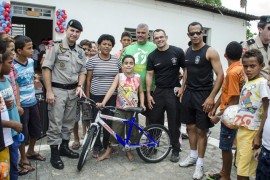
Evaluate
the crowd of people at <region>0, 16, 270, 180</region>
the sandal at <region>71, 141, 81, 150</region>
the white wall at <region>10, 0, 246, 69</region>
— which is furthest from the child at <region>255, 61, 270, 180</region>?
the white wall at <region>10, 0, 246, 69</region>

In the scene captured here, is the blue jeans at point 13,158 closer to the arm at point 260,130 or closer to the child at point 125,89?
the child at point 125,89

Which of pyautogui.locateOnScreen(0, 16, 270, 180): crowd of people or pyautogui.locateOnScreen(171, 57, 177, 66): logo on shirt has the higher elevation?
pyautogui.locateOnScreen(171, 57, 177, 66): logo on shirt

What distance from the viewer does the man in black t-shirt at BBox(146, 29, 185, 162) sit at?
13.3 ft

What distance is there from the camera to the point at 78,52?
3.97 m

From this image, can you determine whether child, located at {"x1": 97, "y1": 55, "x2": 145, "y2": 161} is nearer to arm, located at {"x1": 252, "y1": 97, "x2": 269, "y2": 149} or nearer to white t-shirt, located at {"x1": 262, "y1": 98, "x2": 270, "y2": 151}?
arm, located at {"x1": 252, "y1": 97, "x2": 269, "y2": 149}

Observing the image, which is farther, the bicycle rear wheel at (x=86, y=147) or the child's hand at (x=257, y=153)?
the bicycle rear wheel at (x=86, y=147)

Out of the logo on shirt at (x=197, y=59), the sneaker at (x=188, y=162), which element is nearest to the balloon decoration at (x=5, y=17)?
the logo on shirt at (x=197, y=59)

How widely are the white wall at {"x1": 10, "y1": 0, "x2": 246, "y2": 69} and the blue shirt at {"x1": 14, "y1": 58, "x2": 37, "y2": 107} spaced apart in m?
5.67

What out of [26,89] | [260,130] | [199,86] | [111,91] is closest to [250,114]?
[260,130]

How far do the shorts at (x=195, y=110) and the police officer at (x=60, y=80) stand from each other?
60.3 inches

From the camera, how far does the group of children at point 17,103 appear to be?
2506 mm

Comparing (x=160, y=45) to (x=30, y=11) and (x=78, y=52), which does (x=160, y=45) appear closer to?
(x=78, y=52)

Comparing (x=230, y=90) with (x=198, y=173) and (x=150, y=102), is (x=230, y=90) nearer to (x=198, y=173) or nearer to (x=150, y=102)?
(x=198, y=173)

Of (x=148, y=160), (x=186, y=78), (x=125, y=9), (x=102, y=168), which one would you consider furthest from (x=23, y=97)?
(x=125, y=9)
